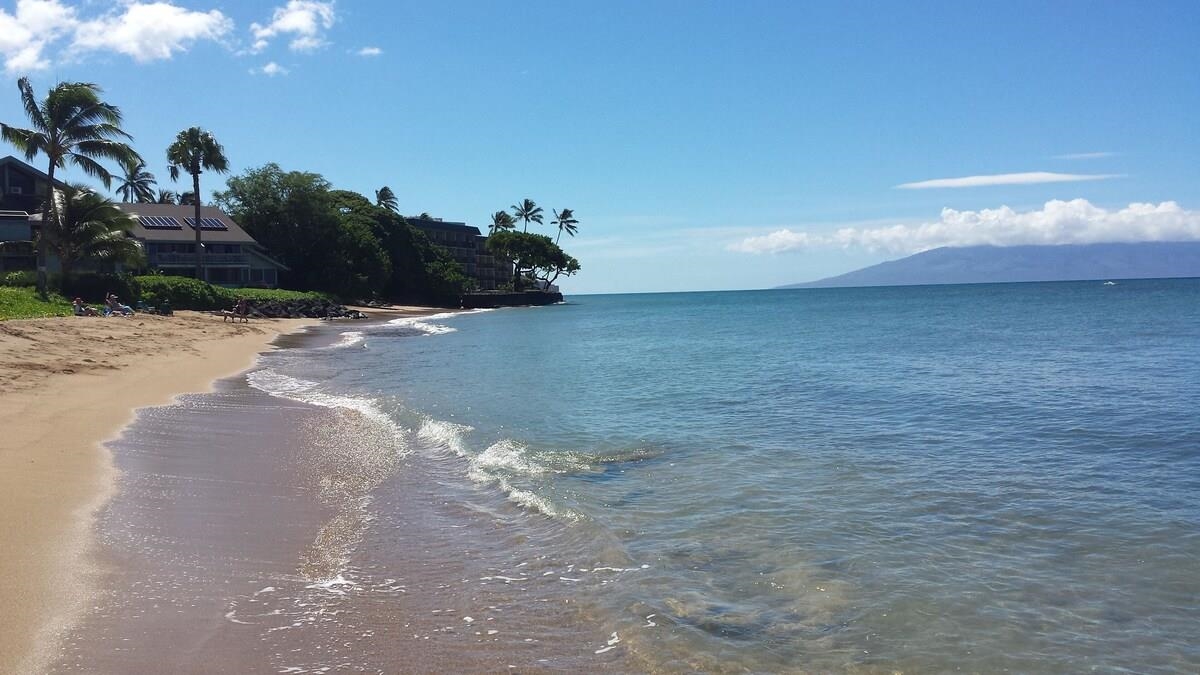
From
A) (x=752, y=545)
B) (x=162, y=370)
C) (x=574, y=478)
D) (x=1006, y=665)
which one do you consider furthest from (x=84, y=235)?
(x=1006, y=665)

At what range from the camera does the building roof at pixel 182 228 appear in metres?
63.6

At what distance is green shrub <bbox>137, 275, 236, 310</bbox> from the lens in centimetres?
4575

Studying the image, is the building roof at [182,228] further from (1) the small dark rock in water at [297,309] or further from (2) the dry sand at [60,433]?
(2) the dry sand at [60,433]

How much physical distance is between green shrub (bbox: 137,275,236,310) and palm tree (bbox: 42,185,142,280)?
2.93 metres

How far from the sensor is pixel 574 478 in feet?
35.9

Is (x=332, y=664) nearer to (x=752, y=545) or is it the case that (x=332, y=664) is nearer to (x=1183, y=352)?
(x=752, y=545)

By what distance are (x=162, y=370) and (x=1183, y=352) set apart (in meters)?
32.7

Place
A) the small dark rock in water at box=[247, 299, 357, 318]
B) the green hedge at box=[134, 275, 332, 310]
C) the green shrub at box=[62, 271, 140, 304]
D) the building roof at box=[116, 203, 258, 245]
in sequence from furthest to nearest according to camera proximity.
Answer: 1. the building roof at box=[116, 203, 258, 245]
2. the small dark rock in water at box=[247, 299, 357, 318]
3. the green hedge at box=[134, 275, 332, 310]
4. the green shrub at box=[62, 271, 140, 304]

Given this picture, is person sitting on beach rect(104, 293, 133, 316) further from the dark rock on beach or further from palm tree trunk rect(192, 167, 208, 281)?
palm tree trunk rect(192, 167, 208, 281)

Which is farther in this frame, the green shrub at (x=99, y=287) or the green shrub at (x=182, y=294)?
the green shrub at (x=182, y=294)

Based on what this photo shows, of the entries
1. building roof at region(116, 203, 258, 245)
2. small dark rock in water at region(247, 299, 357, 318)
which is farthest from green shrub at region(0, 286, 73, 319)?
building roof at region(116, 203, 258, 245)

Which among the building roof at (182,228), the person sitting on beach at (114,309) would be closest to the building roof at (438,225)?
the building roof at (182,228)

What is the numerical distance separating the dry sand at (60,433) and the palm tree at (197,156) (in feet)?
101

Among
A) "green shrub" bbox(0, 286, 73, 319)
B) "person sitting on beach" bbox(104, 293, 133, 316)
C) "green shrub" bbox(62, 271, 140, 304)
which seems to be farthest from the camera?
"green shrub" bbox(62, 271, 140, 304)
